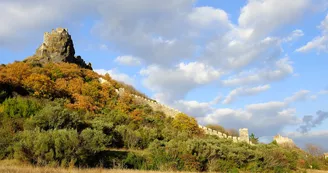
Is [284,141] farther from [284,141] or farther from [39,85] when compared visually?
[39,85]

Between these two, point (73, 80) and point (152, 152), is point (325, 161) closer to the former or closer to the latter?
point (152, 152)

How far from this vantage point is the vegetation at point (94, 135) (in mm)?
14297

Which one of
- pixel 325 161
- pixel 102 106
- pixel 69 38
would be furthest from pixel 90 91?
pixel 325 161

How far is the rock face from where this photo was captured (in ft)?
141

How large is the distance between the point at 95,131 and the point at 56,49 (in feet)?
97.7

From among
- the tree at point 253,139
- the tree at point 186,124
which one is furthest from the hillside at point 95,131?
the tree at point 253,139

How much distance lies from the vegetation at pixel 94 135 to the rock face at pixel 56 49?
4.66 meters

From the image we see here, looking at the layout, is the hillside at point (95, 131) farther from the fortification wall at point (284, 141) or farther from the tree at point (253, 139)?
the fortification wall at point (284, 141)

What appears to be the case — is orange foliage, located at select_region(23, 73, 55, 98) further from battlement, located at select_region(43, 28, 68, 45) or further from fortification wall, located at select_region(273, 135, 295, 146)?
fortification wall, located at select_region(273, 135, 295, 146)

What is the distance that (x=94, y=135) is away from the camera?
16859 mm

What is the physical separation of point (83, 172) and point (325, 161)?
2955cm

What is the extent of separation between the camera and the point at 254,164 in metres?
18.8

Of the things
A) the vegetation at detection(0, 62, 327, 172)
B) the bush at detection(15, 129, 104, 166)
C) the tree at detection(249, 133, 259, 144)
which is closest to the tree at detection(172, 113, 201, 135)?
the vegetation at detection(0, 62, 327, 172)

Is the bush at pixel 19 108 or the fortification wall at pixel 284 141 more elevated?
the fortification wall at pixel 284 141
